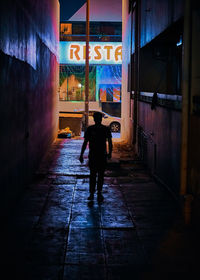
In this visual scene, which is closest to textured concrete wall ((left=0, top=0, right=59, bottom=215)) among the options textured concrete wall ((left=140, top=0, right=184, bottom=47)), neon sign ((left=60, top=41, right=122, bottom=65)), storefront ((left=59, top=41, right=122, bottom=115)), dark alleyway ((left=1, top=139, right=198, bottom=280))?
dark alleyway ((left=1, top=139, right=198, bottom=280))

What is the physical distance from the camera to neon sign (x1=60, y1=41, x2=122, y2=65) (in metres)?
37.2

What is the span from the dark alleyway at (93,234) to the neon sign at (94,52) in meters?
26.6

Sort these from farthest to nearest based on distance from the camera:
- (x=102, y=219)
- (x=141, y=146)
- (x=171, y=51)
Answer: (x=141, y=146) → (x=171, y=51) → (x=102, y=219)

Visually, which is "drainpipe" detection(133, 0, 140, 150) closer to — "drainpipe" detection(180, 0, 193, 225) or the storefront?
"drainpipe" detection(180, 0, 193, 225)

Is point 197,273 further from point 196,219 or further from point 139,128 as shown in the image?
point 139,128

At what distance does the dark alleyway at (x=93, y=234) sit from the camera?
5.67m

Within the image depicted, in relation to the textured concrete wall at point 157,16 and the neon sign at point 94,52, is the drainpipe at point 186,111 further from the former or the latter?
the neon sign at point 94,52

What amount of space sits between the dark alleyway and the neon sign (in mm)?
26620

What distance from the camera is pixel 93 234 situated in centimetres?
718

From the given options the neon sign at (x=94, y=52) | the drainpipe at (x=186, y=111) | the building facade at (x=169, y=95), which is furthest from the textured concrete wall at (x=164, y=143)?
the neon sign at (x=94, y=52)

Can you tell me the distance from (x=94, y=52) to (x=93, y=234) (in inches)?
1259

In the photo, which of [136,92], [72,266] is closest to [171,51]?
[136,92]

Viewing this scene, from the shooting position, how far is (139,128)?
52.1 ft

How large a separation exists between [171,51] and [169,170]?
483 cm
